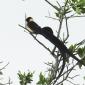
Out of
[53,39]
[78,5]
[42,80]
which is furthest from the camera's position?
[42,80]

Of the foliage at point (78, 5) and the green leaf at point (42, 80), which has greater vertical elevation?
the foliage at point (78, 5)

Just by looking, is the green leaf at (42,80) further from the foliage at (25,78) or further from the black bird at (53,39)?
the black bird at (53,39)

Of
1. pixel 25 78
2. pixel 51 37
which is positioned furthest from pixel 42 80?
pixel 51 37

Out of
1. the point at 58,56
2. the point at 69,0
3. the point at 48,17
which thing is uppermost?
the point at 69,0

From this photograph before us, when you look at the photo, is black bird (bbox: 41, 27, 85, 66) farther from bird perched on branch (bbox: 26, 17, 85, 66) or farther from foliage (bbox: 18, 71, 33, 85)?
foliage (bbox: 18, 71, 33, 85)

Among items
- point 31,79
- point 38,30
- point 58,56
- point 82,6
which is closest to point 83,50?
point 58,56

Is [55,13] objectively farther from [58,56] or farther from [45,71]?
[45,71]

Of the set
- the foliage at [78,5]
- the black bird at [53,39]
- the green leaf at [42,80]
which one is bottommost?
the green leaf at [42,80]

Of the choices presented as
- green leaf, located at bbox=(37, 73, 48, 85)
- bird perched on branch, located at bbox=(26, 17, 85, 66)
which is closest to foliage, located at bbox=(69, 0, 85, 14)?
green leaf, located at bbox=(37, 73, 48, 85)

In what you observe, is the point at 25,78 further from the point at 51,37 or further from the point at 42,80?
the point at 51,37

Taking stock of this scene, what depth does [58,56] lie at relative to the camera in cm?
464

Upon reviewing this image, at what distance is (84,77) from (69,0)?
1730mm

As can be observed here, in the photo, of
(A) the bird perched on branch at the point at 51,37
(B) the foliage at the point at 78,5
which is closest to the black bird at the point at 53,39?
(A) the bird perched on branch at the point at 51,37

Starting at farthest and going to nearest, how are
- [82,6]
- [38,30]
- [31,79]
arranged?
[31,79]
[82,6]
[38,30]
